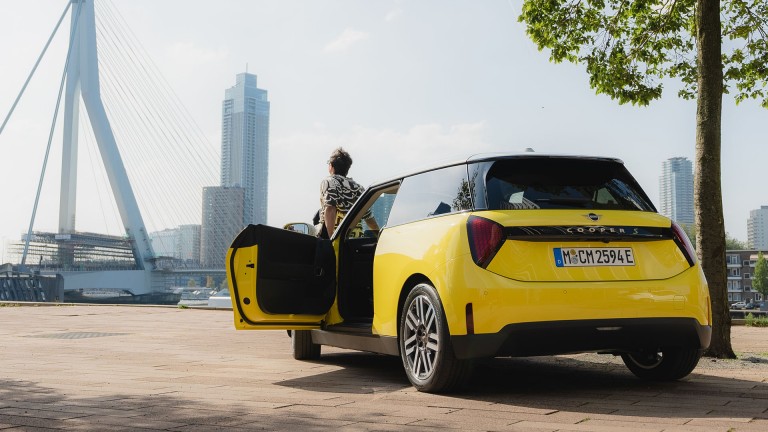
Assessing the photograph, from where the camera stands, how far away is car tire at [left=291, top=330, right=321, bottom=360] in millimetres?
7434

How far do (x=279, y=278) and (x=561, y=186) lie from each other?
243 cm

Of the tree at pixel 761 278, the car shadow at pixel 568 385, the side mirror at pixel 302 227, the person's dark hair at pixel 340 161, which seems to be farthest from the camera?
the tree at pixel 761 278

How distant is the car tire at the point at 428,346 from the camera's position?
493 centimetres

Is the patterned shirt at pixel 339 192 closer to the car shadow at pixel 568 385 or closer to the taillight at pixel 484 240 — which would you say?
the car shadow at pixel 568 385

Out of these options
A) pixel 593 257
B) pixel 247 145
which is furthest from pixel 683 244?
pixel 247 145

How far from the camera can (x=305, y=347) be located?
24.5 feet

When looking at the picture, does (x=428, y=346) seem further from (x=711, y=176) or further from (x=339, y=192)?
(x=711, y=176)

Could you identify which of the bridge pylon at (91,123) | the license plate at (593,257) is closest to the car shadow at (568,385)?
the license plate at (593,257)

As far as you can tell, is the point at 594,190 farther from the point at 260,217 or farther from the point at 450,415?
the point at 260,217

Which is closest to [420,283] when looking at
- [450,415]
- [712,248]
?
[450,415]

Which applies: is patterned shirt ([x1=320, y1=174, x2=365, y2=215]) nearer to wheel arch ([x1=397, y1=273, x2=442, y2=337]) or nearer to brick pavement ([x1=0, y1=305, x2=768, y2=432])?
brick pavement ([x1=0, y1=305, x2=768, y2=432])

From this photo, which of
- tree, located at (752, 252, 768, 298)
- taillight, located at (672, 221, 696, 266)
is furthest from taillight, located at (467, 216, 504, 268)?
tree, located at (752, 252, 768, 298)

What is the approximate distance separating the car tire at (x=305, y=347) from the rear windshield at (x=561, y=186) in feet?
9.91

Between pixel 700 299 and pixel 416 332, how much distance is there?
5.89ft
